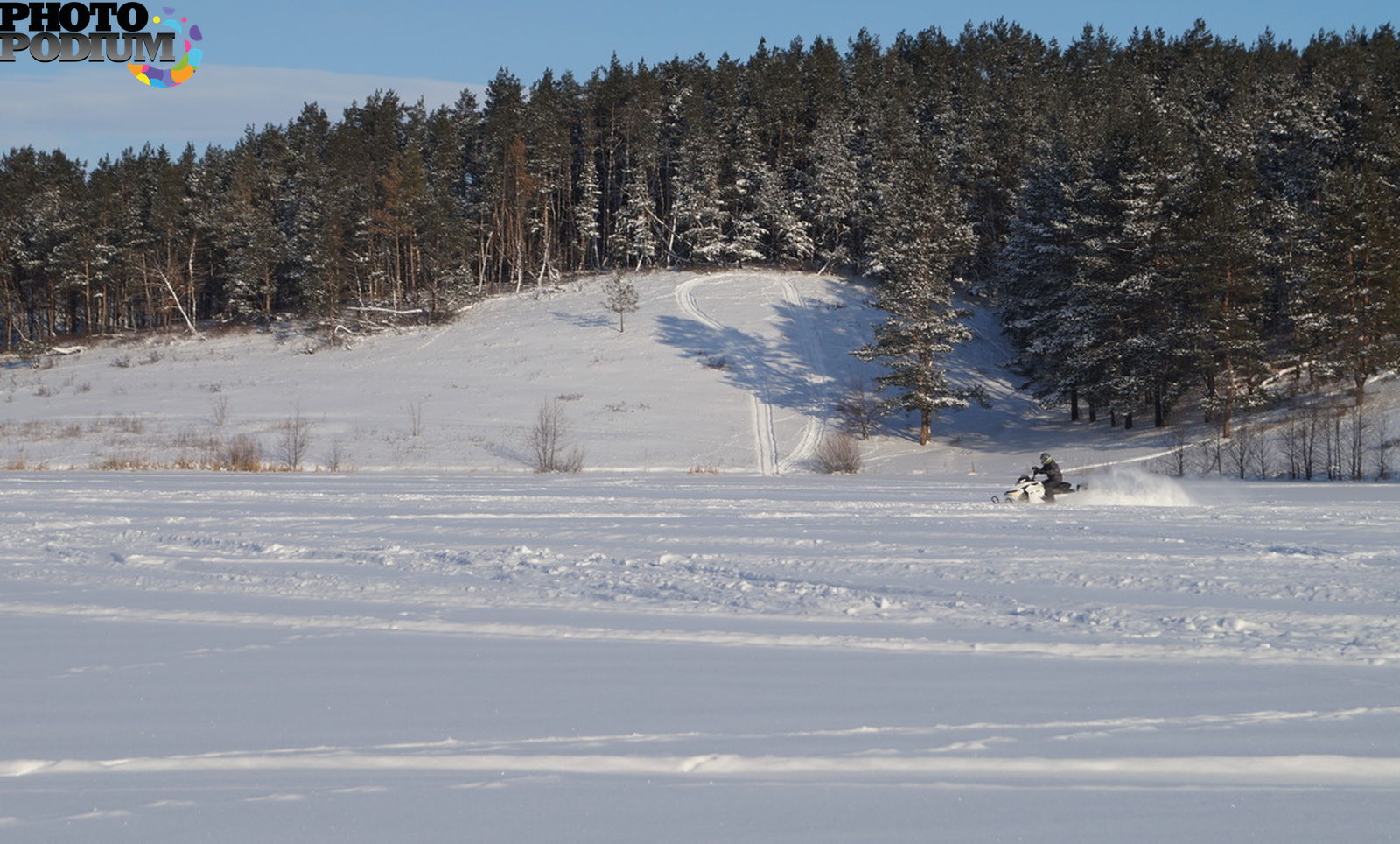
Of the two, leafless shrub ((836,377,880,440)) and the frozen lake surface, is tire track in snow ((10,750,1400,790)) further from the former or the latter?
leafless shrub ((836,377,880,440))

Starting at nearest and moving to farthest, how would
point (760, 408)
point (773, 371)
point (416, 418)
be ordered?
point (416, 418) < point (760, 408) < point (773, 371)

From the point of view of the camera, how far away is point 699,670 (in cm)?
716

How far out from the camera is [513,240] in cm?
7544

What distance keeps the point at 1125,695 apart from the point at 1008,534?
832 cm

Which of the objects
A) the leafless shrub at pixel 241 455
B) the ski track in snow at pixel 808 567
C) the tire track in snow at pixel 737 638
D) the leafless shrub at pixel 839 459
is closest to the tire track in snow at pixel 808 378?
the leafless shrub at pixel 839 459

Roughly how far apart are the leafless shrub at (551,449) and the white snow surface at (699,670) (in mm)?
15109

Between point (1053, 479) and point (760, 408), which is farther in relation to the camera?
point (760, 408)

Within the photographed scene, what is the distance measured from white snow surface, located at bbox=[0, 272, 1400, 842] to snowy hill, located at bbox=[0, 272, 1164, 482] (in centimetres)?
1930

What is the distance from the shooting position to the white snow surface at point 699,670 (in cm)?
484

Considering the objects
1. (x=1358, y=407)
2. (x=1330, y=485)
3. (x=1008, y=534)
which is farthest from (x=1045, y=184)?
(x=1008, y=534)

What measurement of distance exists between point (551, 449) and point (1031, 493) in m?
21.1

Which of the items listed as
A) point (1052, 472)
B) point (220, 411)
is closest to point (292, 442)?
point (220, 411)

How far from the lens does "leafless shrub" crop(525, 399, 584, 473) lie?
3612 cm

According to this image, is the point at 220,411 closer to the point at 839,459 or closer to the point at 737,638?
the point at 839,459
